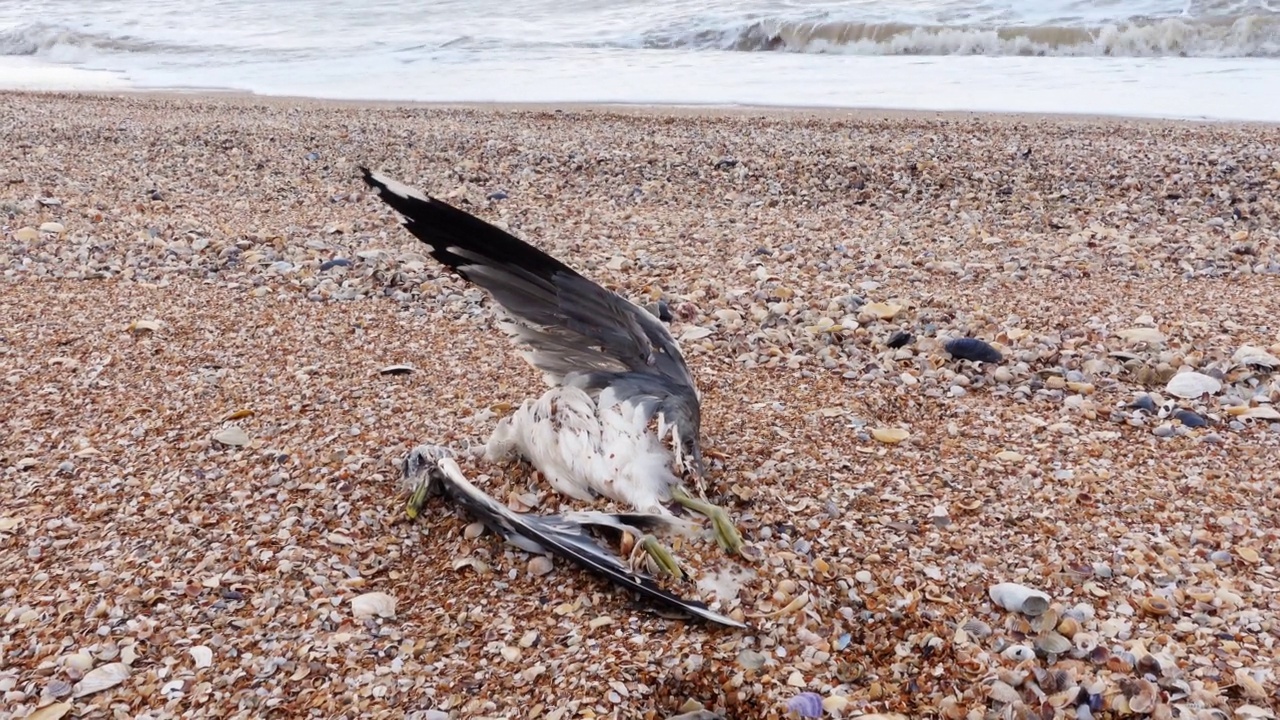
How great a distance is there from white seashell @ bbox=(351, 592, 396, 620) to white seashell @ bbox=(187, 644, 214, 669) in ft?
0.90

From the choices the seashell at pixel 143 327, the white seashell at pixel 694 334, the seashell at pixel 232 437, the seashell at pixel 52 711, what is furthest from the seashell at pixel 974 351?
the seashell at pixel 143 327

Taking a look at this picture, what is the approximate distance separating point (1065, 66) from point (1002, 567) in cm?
1058

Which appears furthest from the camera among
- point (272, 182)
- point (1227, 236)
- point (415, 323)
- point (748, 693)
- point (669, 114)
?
point (669, 114)

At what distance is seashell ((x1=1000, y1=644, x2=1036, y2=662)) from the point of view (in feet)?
5.84

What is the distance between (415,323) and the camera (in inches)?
150

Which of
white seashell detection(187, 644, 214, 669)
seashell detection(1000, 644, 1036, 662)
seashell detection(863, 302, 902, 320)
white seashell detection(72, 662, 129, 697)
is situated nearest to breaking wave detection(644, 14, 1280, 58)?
seashell detection(863, 302, 902, 320)

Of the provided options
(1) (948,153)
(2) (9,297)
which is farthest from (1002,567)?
(1) (948,153)

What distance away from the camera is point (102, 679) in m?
1.81

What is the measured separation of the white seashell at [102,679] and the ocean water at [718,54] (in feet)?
28.1

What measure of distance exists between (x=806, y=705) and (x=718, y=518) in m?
0.51

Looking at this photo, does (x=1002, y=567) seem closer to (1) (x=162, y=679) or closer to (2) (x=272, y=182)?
(1) (x=162, y=679)

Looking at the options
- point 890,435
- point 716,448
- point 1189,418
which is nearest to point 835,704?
point 716,448

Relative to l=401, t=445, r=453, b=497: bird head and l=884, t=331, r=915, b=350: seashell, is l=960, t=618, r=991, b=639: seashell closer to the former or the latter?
l=401, t=445, r=453, b=497: bird head

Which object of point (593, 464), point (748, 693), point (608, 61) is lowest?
point (748, 693)
